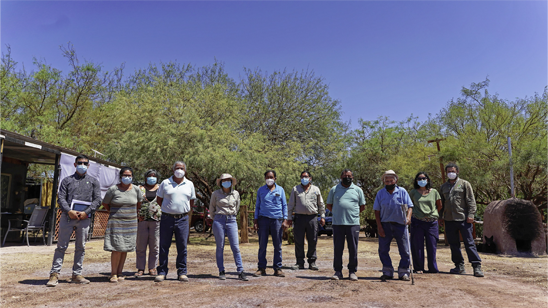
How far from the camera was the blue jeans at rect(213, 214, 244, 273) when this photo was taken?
6273mm

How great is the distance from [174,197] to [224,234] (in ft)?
3.23

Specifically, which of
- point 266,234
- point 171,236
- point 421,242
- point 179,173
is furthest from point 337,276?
point 179,173

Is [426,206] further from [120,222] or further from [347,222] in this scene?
[120,222]

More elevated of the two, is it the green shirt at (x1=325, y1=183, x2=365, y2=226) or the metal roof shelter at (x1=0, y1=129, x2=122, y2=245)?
the metal roof shelter at (x1=0, y1=129, x2=122, y2=245)

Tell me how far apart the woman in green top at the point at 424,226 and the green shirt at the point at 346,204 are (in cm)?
124

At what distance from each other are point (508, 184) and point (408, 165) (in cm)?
431

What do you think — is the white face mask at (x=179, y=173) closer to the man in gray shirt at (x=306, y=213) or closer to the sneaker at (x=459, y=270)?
the man in gray shirt at (x=306, y=213)

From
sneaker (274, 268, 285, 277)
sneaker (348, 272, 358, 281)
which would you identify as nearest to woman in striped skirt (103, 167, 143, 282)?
sneaker (274, 268, 285, 277)

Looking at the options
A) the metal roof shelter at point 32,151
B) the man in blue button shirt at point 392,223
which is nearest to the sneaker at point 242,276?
the man in blue button shirt at point 392,223

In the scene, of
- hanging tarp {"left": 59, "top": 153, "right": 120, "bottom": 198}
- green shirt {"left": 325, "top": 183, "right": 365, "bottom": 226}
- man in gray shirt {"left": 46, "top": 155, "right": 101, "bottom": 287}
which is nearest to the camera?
man in gray shirt {"left": 46, "top": 155, "right": 101, "bottom": 287}

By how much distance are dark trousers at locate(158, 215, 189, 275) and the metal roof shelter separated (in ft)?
20.5

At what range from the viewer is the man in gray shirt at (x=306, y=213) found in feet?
24.8

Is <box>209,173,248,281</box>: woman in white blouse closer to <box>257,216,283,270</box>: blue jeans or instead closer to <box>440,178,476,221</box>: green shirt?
<box>257,216,283,270</box>: blue jeans

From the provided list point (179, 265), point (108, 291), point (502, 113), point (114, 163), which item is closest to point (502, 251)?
point (502, 113)
